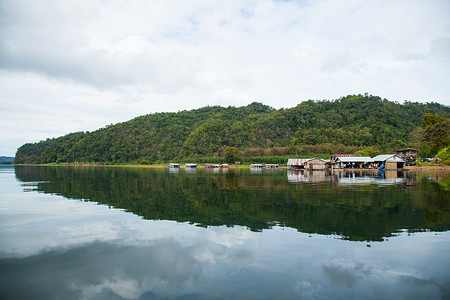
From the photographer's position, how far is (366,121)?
143875 mm

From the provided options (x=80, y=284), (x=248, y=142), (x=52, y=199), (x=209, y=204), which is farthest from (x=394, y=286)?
(x=248, y=142)

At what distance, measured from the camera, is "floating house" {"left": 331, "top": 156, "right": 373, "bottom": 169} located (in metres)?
71.8

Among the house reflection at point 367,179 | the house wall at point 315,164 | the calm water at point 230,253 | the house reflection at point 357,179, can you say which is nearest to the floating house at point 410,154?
the house wall at point 315,164

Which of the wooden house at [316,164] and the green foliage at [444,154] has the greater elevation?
the green foliage at [444,154]

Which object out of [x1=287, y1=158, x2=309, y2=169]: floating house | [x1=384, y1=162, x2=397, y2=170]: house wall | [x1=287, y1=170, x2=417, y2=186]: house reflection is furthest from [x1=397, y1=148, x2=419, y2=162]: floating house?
[x1=287, y1=170, x2=417, y2=186]: house reflection

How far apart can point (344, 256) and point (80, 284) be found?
7584mm

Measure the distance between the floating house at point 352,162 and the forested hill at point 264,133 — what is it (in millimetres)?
45006

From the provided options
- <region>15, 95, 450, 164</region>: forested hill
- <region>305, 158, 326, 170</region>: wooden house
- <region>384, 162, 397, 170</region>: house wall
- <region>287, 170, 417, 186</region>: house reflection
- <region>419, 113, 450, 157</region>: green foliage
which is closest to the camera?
<region>287, 170, 417, 186</region>: house reflection

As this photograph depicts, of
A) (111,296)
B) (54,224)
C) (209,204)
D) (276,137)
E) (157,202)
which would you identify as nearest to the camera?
(111,296)

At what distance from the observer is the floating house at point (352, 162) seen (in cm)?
7181

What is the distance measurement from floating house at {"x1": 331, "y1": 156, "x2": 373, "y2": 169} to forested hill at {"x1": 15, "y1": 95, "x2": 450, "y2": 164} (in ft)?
148

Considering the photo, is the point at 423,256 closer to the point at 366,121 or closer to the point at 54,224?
the point at 54,224

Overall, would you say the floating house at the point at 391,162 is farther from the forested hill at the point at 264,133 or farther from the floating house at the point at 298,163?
the forested hill at the point at 264,133

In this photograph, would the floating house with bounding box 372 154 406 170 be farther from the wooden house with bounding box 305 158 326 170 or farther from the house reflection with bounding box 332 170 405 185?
the house reflection with bounding box 332 170 405 185
